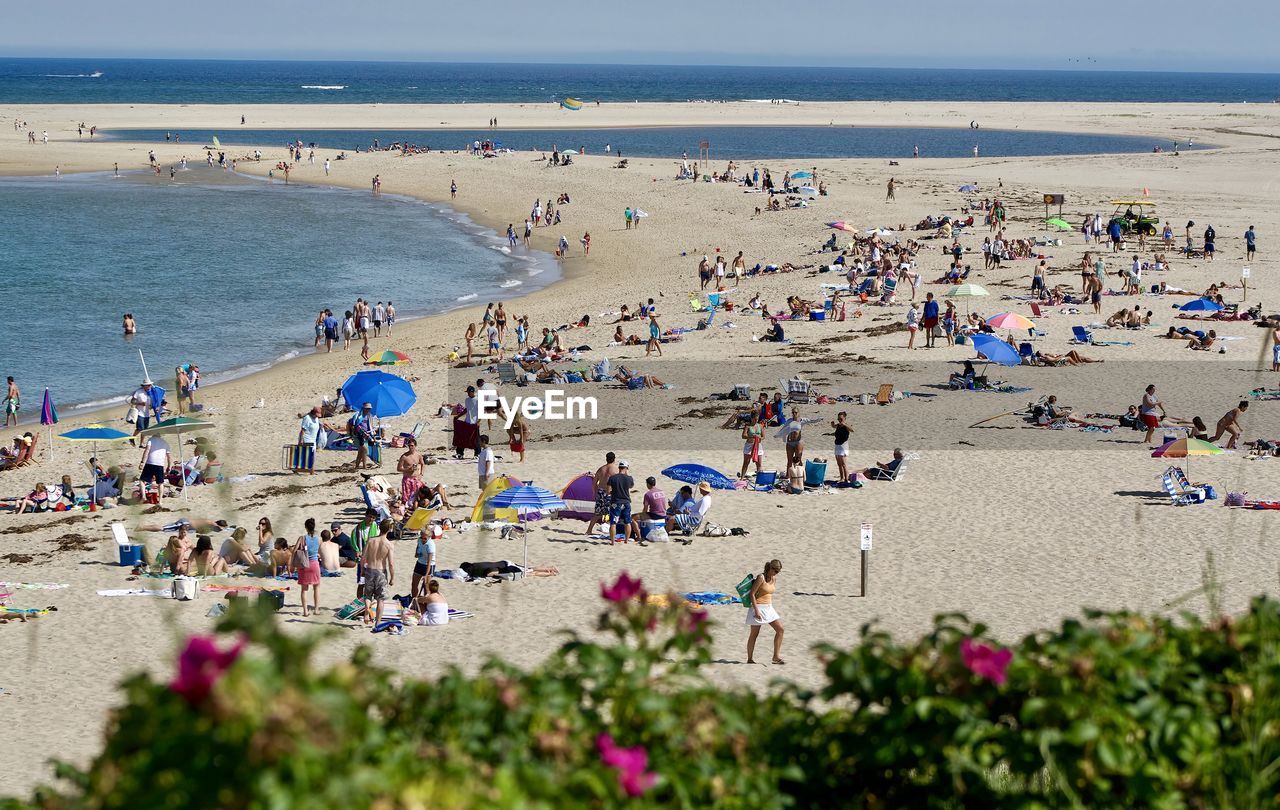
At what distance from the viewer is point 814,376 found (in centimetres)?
2512

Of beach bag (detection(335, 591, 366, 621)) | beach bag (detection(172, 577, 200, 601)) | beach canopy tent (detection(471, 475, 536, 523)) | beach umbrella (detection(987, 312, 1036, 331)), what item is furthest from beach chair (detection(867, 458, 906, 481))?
beach bag (detection(172, 577, 200, 601))

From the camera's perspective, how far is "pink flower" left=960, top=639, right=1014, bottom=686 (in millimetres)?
4863

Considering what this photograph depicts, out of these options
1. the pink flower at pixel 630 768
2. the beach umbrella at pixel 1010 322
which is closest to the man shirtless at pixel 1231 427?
the beach umbrella at pixel 1010 322

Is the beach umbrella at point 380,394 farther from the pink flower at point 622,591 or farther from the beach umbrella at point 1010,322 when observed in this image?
the pink flower at point 622,591

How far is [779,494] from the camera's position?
18.2 metres

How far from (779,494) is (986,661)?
13.3m

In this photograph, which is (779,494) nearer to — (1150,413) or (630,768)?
(1150,413)

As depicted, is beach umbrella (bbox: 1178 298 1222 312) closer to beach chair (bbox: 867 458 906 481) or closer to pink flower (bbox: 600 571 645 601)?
beach chair (bbox: 867 458 906 481)

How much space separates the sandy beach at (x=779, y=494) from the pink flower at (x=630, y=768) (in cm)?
171

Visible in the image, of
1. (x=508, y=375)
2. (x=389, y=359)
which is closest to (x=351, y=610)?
(x=508, y=375)

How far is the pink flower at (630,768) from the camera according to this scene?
4207 mm

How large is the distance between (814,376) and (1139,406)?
6199 mm

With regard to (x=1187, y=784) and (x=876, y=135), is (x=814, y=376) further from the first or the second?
(x=876, y=135)

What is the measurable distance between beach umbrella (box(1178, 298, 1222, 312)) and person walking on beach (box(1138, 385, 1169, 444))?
8.84 m
